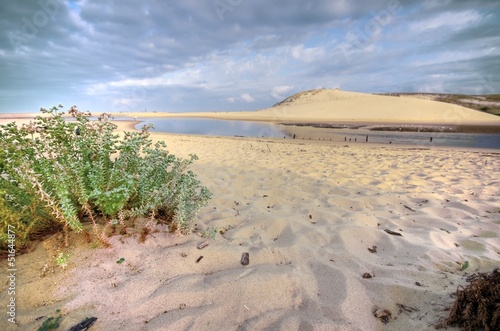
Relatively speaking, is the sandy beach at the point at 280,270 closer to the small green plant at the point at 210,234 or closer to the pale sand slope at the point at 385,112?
the small green plant at the point at 210,234

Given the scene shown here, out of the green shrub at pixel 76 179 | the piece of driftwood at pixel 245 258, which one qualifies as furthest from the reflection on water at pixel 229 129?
the piece of driftwood at pixel 245 258

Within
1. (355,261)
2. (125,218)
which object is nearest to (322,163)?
(355,261)

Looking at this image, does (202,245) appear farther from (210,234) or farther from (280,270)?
(280,270)

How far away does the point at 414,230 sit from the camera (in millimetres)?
3734

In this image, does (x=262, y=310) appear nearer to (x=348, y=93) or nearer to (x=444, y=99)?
(x=348, y=93)

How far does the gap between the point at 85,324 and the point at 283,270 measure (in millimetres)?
1633

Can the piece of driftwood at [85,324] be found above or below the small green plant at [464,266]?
above

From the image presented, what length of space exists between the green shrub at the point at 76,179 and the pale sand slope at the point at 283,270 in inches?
12.9

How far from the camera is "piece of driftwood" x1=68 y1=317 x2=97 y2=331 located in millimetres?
1942

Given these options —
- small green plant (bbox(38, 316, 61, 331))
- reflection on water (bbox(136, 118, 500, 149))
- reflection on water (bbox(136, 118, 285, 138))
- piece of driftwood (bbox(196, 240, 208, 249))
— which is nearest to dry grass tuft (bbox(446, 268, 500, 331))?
piece of driftwood (bbox(196, 240, 208, 249))

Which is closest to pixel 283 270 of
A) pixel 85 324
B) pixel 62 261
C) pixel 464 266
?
pixel 85 324

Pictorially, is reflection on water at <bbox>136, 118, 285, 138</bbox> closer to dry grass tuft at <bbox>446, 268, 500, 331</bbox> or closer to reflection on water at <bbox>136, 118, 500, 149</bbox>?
reflection on water at <bbox>136, 118, 500, 149</bbox>

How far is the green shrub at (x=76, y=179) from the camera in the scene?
2514 mm

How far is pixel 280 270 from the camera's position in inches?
105
